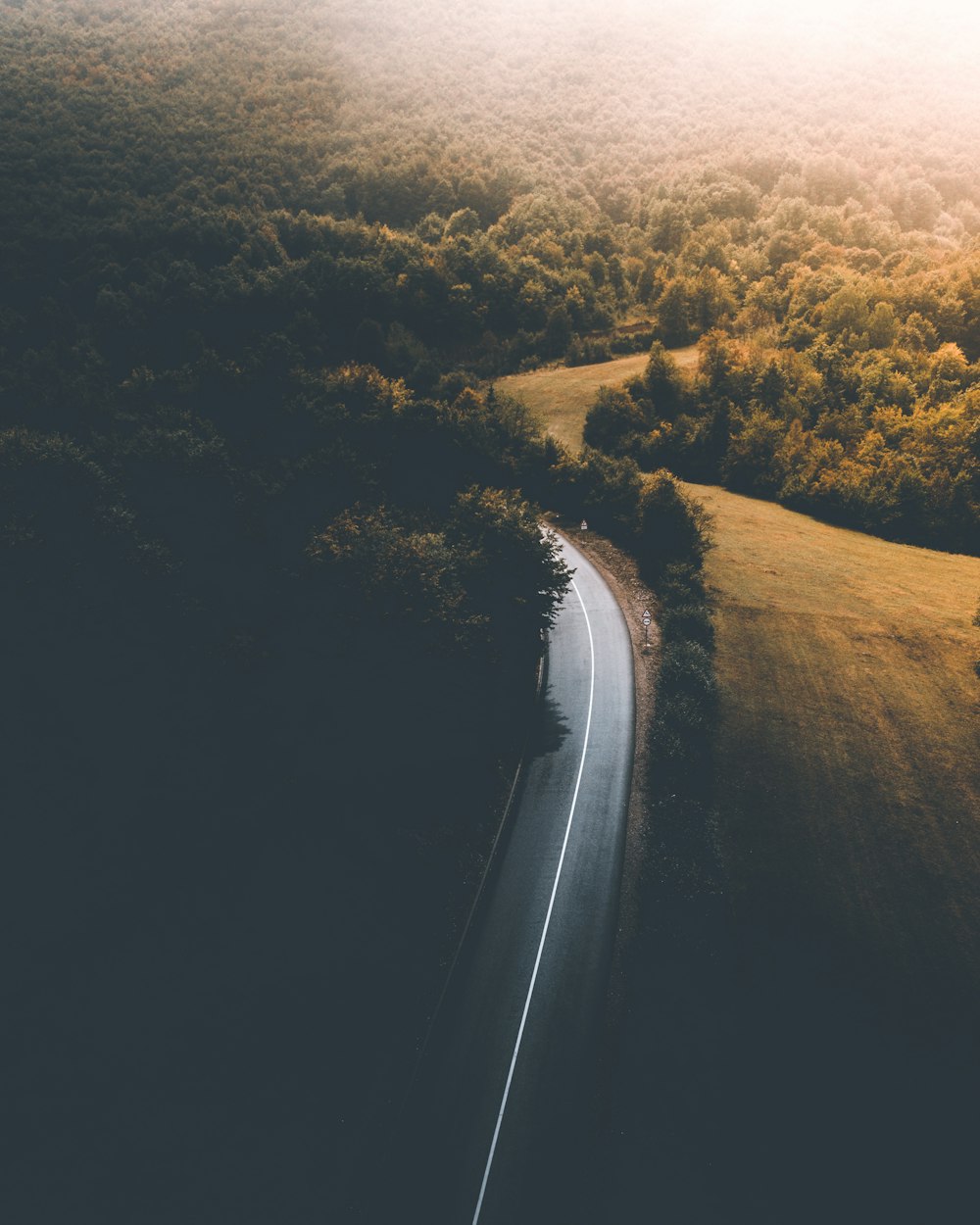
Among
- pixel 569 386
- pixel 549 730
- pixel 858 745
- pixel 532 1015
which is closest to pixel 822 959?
pixel 532 1015

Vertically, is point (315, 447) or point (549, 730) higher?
point (315, 447)

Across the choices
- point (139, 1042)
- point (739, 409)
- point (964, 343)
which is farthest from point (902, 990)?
point (964, 343)

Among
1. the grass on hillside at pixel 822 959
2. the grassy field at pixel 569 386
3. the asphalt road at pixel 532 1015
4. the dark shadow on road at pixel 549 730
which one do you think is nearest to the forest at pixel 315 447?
the dark shadow on road at pixel 549 730

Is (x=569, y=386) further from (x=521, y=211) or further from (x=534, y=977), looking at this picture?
(x=534, y=977)

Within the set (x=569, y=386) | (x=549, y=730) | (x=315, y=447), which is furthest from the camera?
(x=569, y=386)

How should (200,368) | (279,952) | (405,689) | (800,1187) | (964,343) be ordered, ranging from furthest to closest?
(964,343)
(200,368)
(405,689)
(279,952)
(800,1187)

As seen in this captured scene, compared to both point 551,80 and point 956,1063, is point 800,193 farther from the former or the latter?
point 956,1063

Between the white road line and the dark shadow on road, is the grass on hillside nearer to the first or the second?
Answer: the white road line
